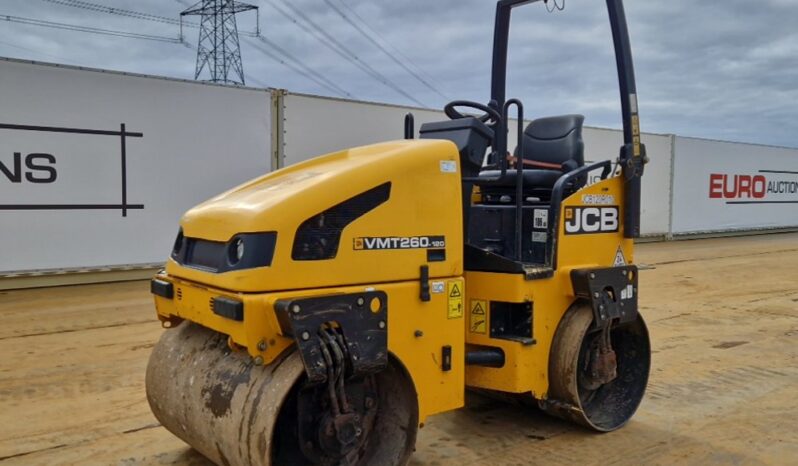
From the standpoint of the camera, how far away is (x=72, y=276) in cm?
845

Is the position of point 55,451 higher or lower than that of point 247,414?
lower

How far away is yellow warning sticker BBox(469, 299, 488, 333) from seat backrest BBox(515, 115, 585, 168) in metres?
1.14


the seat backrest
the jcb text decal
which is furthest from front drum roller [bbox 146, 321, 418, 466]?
the seat backrest

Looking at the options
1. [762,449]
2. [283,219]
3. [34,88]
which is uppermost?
[34,88]

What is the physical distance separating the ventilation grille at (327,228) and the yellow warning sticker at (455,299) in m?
0.54

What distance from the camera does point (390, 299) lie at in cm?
290

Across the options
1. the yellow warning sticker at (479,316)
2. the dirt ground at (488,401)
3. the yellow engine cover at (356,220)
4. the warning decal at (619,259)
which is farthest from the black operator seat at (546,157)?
the dirt ground at (488,401)

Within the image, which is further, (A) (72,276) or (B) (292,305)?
(A) (72,276)

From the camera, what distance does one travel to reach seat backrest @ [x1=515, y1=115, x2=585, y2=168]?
13.9ft

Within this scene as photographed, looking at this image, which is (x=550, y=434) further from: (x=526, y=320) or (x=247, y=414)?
(x=247, y=414)

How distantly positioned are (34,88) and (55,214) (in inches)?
57.0

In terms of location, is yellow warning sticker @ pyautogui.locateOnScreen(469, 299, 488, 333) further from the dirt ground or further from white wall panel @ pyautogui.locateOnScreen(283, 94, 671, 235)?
white wall panel @ pyautogui.locateOnScreen(283, 94, 671, 235)

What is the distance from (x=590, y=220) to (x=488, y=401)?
4.37ft

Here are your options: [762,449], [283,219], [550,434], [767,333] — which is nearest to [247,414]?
[283,219]
